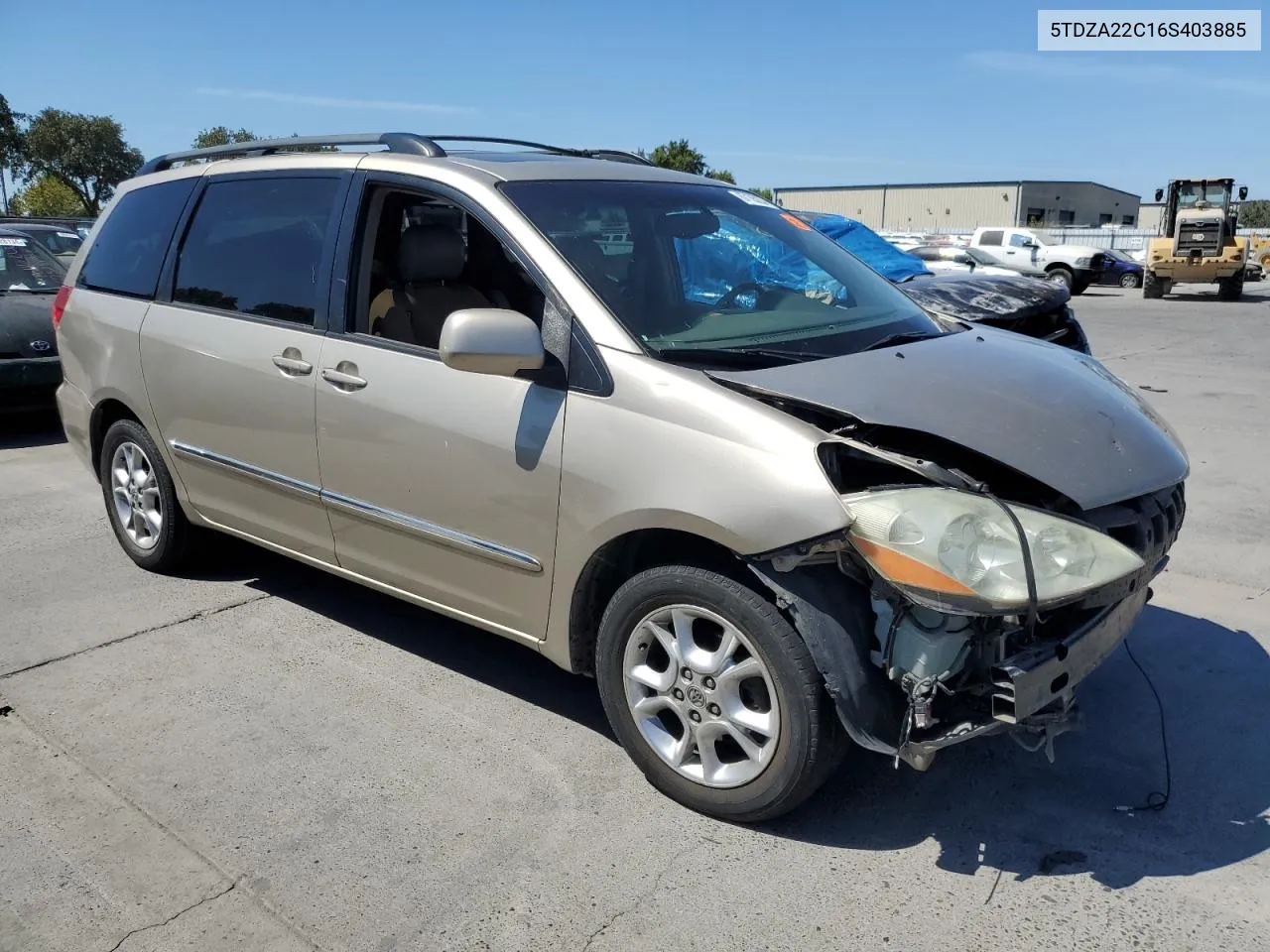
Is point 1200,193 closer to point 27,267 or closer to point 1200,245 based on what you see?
point 1200,245

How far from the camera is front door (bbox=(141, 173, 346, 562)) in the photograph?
393 centimetres

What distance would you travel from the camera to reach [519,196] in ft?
11.5

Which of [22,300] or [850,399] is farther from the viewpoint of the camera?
[22,300]

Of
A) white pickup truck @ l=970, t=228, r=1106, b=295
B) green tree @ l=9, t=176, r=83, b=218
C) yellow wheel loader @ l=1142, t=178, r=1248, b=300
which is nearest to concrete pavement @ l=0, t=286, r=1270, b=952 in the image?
yellow wheel loader @ l=1142, t=178, r=1248, b=300

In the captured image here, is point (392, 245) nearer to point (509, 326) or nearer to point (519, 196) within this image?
point (519, 196)

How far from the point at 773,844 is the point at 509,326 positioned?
166 cm

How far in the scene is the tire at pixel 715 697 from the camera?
2.75 meters

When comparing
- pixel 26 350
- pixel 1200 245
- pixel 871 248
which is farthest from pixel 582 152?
pixel 1200 245

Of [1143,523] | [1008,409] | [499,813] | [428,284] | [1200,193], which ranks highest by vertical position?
[1200,193]

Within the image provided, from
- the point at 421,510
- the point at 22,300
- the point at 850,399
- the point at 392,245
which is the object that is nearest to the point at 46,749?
the point at 421,510

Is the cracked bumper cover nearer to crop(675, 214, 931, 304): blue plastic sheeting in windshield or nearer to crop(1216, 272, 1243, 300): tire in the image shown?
crop(675, 214, 931, 304): blue plastic sheeting in windshield

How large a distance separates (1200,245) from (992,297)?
21873mm

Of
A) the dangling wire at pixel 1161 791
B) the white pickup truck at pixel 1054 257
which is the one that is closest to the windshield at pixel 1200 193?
the white pickup truck at pixel 1054 257

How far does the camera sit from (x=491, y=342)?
3070 millimetres
